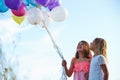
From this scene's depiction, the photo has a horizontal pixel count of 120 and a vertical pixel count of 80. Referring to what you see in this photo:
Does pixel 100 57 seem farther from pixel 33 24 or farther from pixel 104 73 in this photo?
pixel 33 24

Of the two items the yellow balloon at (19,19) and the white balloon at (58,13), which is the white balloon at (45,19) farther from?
the yellow balloon at (19,19)

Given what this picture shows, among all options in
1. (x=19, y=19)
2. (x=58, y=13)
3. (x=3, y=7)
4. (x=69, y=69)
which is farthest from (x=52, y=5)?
(x=69, y=69)

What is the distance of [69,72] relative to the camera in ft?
18.1

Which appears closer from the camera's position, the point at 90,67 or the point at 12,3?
the point at 90,67

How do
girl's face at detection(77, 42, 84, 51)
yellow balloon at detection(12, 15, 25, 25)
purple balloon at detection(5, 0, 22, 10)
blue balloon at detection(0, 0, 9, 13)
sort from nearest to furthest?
1. girl's face at detection(77, 42, 84, 51)
2. purple balloon at detection(5, 0, 22, 10)
3. blue balloon at detection(0, 0, 9, 13)
4. yellow balloon at detection(12, 15, 25, 25)

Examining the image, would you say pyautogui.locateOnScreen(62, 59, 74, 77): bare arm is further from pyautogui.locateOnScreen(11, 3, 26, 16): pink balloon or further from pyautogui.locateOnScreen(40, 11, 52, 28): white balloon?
pyautogui.locateOnScreen(11, 3, 26, 16): pink balloon

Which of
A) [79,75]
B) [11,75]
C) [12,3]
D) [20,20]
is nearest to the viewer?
[79,75]

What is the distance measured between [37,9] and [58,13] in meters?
0.34

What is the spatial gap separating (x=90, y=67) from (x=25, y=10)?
164 centimetres

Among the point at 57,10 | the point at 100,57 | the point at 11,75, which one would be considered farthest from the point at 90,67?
the point at 11,75

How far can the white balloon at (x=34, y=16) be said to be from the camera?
572cm

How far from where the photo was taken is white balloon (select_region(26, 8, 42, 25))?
18.8ft

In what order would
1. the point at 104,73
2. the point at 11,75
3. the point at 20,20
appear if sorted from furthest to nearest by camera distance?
the point at 11,75 → the point at 20,20 → the point at 104,73

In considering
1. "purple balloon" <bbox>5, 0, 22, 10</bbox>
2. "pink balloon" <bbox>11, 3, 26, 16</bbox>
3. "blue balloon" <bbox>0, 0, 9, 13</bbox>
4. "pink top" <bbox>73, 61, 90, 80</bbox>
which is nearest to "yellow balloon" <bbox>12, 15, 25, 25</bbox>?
"pink balloon" <bbox>11, 3, 26, 16</bbox>
